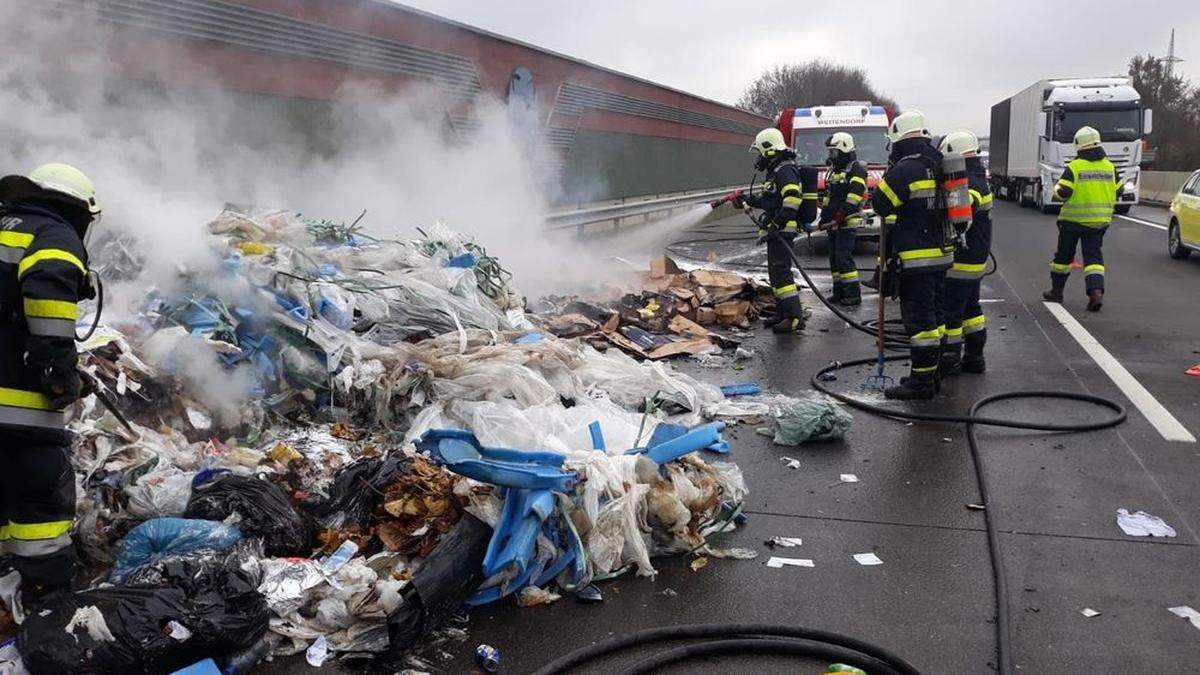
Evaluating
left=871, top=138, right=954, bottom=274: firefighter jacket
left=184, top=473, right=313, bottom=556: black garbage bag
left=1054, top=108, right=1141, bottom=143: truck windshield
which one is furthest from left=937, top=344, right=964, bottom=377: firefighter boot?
left=1054, top=108, right=1141, bottom=143: truck windshield

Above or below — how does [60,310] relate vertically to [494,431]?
above

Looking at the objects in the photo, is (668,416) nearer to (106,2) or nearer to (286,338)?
(286,338)

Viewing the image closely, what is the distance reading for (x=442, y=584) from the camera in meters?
3.34

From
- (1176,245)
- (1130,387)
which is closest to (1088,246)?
(1130,387)

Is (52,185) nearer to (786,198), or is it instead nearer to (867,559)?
(867,559)

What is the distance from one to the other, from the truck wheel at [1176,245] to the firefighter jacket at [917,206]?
995 centimetres

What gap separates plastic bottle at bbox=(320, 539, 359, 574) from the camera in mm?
3679

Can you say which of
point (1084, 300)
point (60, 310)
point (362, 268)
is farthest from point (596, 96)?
point (60, 310)

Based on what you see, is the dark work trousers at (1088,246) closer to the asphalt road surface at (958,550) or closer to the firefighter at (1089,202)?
the firefighter at (1089,202)

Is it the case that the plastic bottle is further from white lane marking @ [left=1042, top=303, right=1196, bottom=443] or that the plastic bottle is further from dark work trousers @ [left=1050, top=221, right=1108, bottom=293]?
dark work trousers @ [left=1050, top=221, right=1108, bottom=293]

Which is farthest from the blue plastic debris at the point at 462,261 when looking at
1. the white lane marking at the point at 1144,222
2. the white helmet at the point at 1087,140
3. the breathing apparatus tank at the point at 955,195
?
the white lane marking at the point at 1144,222

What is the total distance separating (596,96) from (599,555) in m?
16.2

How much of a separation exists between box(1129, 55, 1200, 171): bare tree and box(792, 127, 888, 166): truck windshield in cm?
2402

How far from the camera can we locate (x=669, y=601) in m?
3.63
